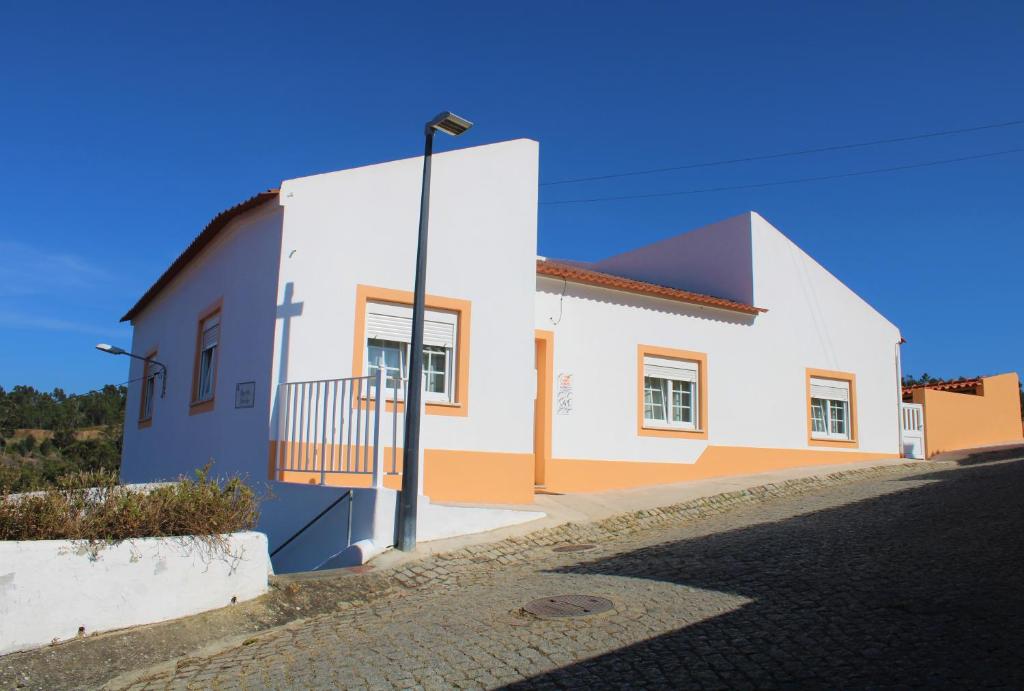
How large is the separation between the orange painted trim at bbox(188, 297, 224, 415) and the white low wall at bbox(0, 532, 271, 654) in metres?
5.42

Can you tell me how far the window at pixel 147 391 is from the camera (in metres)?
15.4

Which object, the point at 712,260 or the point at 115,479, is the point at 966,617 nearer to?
the point at 115,479

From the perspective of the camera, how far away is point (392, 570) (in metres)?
7.83

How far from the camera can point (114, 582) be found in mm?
5938

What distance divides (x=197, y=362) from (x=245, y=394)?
246 cm

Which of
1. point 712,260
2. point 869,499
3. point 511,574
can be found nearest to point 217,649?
point 511,574

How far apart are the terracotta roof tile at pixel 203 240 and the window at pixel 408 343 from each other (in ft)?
6.18

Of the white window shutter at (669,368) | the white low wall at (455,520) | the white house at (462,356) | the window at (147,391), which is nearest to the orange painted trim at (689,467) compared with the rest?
the white house at (462,356)

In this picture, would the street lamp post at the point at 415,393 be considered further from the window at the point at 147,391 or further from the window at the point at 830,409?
the window at the point at 830,409

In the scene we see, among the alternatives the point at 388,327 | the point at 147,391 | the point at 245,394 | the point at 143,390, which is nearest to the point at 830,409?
the point at 388,327

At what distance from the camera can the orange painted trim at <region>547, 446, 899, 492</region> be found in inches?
522

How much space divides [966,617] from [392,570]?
4697 millimetres

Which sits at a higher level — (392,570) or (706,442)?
(706,442)

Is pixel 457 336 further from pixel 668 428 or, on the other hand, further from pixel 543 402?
pixel 668 428
